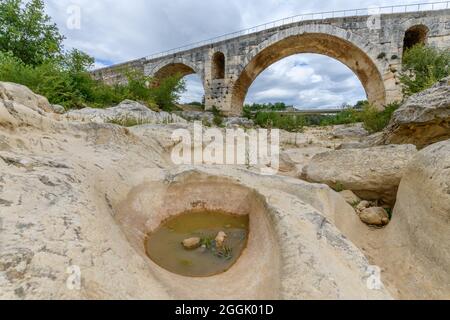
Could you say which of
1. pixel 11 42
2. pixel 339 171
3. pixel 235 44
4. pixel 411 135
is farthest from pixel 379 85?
pixel 11 42

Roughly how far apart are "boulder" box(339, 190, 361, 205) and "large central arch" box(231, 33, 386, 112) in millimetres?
12097

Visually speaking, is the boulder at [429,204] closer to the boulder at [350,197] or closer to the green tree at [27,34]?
the boulder at [350,197]

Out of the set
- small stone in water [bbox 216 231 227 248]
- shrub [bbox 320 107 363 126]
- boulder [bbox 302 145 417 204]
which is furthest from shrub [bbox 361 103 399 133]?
small stone in water [bbox 216 231 227 248]

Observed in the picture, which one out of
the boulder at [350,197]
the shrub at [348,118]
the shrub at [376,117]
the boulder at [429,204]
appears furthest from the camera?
the shrub at [348,118]

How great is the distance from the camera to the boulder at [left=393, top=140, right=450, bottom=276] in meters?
1.72

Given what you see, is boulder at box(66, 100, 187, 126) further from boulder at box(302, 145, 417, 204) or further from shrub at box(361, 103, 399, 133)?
shrub at box(361, 103, 399, 133)

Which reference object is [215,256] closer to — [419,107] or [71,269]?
[71,269]

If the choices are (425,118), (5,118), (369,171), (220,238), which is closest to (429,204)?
(369,171)

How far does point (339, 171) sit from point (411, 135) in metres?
1.65

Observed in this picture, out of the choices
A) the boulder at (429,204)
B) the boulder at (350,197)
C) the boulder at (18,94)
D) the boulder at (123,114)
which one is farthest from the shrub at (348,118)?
the boulder at (18,94)

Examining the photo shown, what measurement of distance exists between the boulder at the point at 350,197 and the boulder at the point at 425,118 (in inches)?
62.1

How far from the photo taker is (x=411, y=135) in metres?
3.64

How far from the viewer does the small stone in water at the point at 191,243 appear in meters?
1.95

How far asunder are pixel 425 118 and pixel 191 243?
12.1ft
